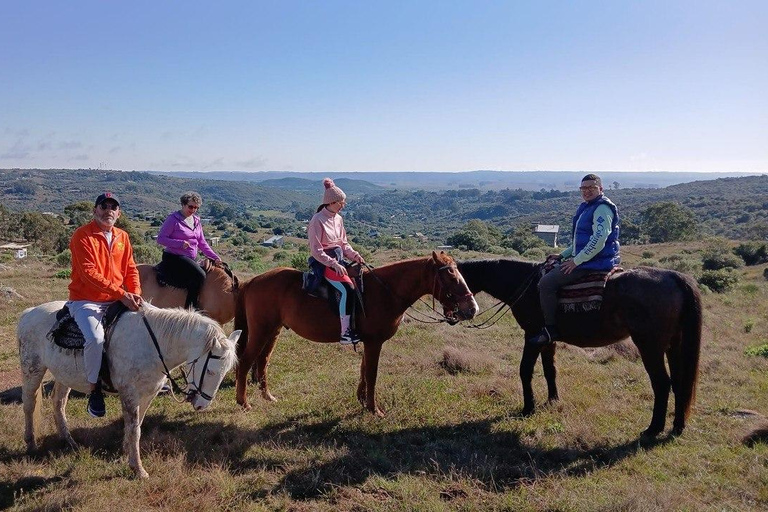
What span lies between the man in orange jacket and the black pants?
8.39 feet

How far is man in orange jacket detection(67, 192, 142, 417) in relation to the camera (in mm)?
4805

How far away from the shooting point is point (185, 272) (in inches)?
309

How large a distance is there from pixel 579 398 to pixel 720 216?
3412 inches

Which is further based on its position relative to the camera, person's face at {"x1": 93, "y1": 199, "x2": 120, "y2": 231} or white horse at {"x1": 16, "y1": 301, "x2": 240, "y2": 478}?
person's face at {"x1": 93, "y1": 199, "x2": 120, "y2": 231}

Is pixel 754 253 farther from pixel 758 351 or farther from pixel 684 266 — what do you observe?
pixel 758 351

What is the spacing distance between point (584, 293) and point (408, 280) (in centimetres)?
244

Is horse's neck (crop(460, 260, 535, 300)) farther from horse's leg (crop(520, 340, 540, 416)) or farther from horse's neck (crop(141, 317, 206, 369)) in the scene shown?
horse's neck (crop(141, 317, 206, 369))

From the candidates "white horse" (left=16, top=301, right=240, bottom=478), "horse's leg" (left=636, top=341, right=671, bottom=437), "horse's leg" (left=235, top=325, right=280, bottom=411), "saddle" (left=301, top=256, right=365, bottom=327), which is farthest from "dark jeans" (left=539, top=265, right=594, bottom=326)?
"white horse" (left=16, top=301, right=240, bottom=478)

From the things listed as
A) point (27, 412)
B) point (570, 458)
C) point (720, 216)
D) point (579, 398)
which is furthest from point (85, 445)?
point (720, 216)

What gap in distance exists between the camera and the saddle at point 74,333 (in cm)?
494

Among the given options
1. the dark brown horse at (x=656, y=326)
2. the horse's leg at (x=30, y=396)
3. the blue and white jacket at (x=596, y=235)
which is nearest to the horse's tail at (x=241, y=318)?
the horse's leg at (x=30, y=396)

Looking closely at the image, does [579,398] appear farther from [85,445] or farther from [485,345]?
[85,445]

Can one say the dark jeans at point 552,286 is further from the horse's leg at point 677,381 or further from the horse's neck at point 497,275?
the horse's leg at point 677,381

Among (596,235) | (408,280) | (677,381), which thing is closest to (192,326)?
(408,280)
